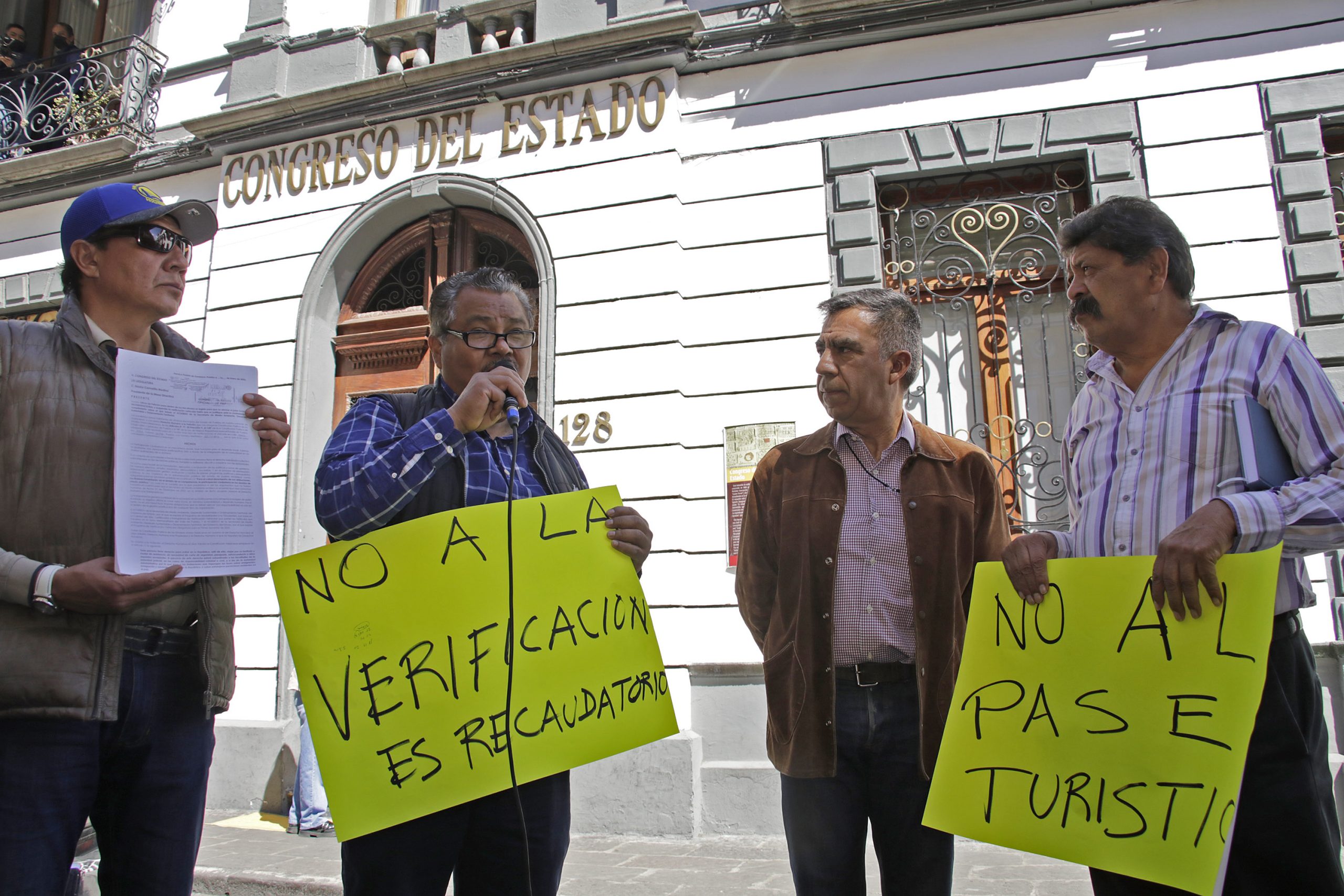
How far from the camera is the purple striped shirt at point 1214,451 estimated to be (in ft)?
5.62

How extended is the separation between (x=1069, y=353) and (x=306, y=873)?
5.52 metres

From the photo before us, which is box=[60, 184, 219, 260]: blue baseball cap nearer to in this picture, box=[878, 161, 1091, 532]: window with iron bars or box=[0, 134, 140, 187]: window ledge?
box=[878, 161, 1091, 532]: window with iron bars

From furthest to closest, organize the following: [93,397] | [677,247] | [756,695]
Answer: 1. [677,247]
2. [756,695]
3. [93,397]

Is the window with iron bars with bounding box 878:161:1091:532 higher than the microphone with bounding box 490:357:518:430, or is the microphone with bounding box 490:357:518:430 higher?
the window with iron bars with bounding box 878:161:1091:532

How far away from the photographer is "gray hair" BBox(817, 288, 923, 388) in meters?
2.48

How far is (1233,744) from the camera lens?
5.43 feet

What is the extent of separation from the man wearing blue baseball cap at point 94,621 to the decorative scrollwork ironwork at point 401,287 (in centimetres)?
542

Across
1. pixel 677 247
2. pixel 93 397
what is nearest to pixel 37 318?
pixel 677 247

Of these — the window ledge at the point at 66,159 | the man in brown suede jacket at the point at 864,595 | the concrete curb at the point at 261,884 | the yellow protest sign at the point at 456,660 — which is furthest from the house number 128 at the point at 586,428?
the window ledge at the point at 66,159

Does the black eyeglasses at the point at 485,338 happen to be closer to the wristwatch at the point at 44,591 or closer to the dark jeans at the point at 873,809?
the wristwatch at the point at 44,591

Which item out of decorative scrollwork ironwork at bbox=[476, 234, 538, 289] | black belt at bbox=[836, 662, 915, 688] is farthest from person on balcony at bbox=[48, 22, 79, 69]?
black belt at bbox=[836, 662, 915, 688]

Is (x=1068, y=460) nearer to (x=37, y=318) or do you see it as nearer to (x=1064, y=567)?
(x=1064, y=567)

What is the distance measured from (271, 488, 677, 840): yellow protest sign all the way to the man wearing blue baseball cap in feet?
1.12

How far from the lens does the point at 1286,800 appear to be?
1.74 meters
